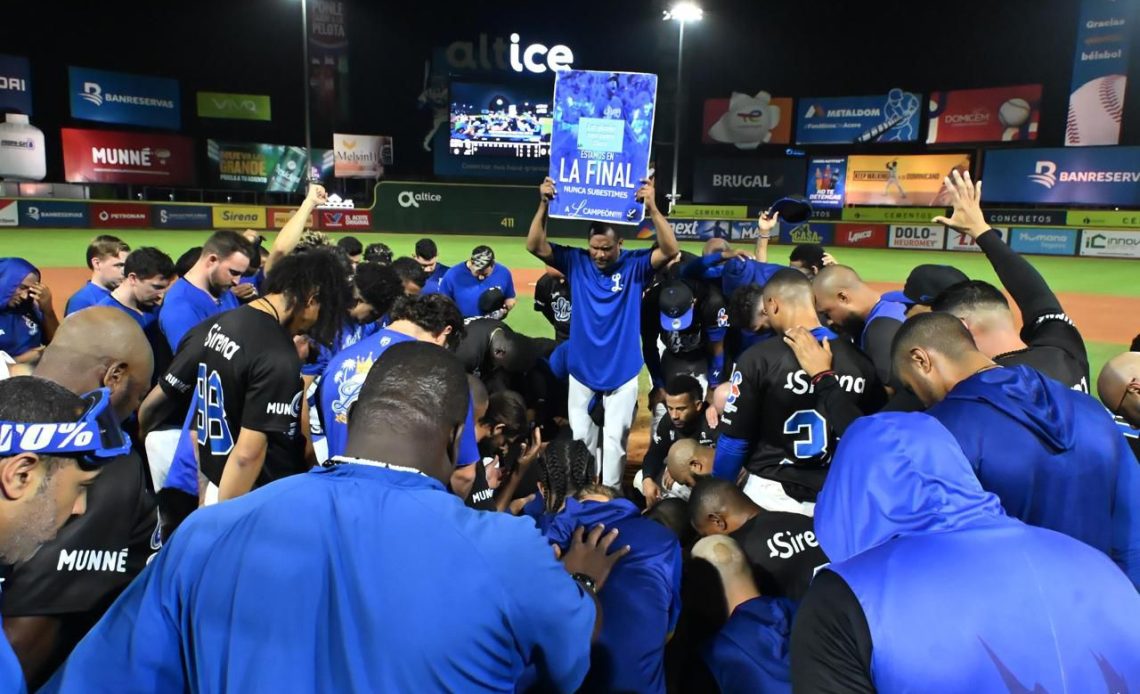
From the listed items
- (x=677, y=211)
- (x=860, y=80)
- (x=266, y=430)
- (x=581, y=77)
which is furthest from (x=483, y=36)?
(x=266, y=430)

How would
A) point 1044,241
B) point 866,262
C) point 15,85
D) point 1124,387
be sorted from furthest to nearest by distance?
point 15,85
point 1044,241
point 866,262
point 1124,387

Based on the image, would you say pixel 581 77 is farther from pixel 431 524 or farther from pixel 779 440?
pixel 431 524

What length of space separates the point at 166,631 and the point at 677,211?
1414 inches

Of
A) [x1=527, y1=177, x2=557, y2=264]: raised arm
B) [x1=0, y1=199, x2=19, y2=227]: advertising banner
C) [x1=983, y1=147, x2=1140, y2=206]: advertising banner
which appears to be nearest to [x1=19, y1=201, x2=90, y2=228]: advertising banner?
[x1=0, y1=199, x2=19, y2=227]: advertising banner

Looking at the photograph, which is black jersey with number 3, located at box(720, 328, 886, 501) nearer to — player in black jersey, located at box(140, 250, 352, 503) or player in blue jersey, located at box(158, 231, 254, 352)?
player in black jersey, located at box(140, 250, 352, 503)

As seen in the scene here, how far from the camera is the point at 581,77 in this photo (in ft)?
19.6

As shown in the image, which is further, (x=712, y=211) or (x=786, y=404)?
(x=712, y=211)

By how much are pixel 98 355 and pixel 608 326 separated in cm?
399

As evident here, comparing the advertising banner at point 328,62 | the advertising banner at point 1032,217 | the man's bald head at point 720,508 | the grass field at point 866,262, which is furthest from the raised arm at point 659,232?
the advertising banner at point 328,62

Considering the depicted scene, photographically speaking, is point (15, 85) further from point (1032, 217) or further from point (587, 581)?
point (1032, 217)

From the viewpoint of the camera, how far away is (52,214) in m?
27.8

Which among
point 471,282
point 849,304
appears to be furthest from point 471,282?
point 849,304

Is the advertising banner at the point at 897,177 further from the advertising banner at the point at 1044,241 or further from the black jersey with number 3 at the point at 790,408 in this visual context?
the black jersey with number 3 at the point at 790,408

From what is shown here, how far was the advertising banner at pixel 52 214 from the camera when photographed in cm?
2710
